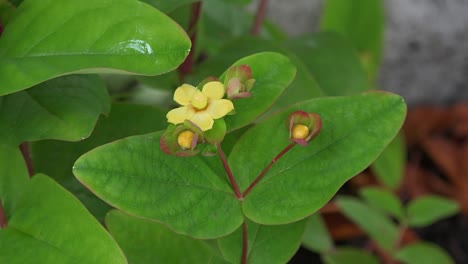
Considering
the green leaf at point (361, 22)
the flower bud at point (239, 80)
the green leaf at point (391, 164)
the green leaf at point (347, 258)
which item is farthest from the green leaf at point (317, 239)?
the flower bud at point (239, 80)

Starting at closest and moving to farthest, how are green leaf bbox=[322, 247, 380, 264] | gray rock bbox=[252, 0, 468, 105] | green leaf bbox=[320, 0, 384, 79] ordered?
1. green leaf bbox=[322, 247, 380, 264]
2. green leaf bbox=[320, 0, 384, 79]
3. gray rock bbox=[252, 0, 468, 105]

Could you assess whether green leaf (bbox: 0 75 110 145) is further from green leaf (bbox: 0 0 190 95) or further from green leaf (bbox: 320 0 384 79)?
green leaf (bbox: 320 0 384 79)

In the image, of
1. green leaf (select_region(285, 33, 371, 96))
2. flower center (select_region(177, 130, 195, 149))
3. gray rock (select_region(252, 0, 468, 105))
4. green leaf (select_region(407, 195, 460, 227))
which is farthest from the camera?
gray rock (select_region(252, 0, 468, 105))

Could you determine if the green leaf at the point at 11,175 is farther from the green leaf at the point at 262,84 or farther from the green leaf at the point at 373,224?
the green leaf at the point at 373,224

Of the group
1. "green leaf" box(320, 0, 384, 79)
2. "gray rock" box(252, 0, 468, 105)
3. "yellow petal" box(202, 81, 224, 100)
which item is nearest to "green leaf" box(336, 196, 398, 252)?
"green leaf" box(320, 0, 384, 79)

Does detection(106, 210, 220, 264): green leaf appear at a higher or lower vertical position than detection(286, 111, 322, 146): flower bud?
lower

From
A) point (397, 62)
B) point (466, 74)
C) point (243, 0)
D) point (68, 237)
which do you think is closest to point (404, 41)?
point (397, 62)

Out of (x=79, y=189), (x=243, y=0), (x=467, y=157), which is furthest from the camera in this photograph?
(x=467, y=157)

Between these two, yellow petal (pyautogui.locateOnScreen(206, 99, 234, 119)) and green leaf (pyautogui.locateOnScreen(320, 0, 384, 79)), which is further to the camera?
green leaf (pyautogui.locateOnScreen(320, 0, 384, 79))

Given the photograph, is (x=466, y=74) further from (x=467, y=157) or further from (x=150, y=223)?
(x=150, y=223)

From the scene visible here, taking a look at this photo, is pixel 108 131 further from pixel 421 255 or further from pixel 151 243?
pixel 421 255
